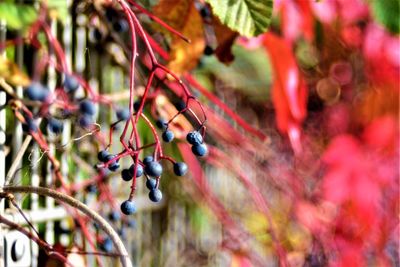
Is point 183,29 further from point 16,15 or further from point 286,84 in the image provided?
point 286,84

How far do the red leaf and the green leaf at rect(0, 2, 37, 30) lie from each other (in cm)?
55

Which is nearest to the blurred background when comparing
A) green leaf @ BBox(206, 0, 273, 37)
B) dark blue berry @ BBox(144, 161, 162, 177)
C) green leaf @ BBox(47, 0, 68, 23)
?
green leaf @ BBox(47, 0, 68, 23)

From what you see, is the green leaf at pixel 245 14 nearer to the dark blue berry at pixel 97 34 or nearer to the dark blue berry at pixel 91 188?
the dark blue berry at pixel 91 188

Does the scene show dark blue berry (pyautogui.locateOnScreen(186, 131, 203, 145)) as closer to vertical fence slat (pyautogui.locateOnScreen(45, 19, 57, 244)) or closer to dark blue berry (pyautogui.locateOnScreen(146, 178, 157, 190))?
dark blue berry (pyautogui.locateOnScreen(146, 178, 157, 190))

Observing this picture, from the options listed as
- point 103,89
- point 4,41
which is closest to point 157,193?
point 4,41

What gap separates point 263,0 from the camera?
0.84 meters

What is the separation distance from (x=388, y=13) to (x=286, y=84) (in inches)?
17.7

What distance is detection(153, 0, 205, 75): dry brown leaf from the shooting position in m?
1.00

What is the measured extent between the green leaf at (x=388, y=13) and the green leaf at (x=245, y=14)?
23 centimetres

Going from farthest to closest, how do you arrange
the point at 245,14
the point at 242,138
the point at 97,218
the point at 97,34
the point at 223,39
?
the point at 242,138 → the point at 97,34 → the point at 223,39 → the point at 245,14 → the point at 97,218

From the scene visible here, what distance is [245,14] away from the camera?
33.3 inches

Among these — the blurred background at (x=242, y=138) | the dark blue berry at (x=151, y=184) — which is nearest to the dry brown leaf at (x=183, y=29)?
the blurred background at (x=242, y=138)

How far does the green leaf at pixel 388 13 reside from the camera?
1.01m

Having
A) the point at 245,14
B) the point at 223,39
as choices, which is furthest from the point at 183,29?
the point at 245,14
